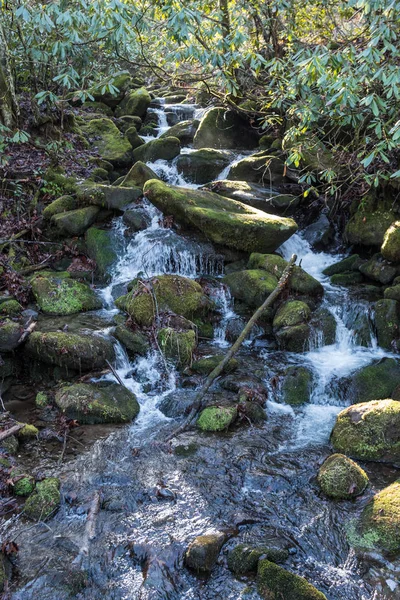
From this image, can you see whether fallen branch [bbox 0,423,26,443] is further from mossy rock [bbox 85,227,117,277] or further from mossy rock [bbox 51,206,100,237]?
mossy rock [bbox 51,206,100,237]

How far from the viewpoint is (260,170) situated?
13.5 metres

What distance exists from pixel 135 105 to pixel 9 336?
15216 mm

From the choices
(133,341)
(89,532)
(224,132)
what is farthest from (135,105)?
(89,532)

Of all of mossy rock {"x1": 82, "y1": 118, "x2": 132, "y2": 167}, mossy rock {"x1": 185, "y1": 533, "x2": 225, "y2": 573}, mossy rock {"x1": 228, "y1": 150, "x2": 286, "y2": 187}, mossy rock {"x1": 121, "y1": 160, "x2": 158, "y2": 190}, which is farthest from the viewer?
mossy rock {"x1": 82, "y1": 118, "x2": 132, "y2": 167}

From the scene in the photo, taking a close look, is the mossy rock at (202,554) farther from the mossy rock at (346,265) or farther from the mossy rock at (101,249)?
the mossy rock at (346,265)

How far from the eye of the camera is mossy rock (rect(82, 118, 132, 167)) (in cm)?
1557

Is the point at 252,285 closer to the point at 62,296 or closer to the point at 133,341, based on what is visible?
the point at 133,341

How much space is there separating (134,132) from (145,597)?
16.0 m

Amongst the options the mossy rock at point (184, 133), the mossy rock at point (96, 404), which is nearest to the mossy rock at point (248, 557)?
the mossy rock at point (96, 404)

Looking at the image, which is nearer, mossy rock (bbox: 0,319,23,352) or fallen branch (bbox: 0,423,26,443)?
fallen branch (bbox: 0,423,26,443)

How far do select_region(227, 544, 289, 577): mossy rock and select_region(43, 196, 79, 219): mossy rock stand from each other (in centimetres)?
941

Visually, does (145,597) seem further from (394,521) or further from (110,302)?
(110,302)

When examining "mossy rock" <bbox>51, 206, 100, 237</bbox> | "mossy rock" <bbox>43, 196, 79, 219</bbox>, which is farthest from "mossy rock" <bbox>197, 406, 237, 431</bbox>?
"mossy rock" <bbox>43, 196, 79, 219</bbox>

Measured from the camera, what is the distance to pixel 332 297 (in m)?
9.76
